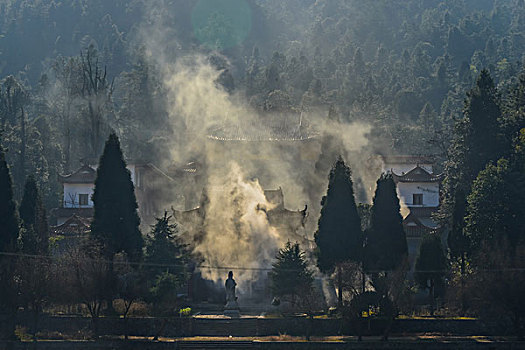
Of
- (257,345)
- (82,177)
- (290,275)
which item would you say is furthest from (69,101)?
(257,345)

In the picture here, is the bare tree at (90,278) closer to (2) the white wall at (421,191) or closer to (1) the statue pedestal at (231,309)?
(1) the statue pedestal at (231,309)

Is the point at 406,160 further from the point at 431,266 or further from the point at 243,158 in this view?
the point at 431,266

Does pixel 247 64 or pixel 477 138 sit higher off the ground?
pixel 247 64

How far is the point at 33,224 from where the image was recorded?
4278 cm

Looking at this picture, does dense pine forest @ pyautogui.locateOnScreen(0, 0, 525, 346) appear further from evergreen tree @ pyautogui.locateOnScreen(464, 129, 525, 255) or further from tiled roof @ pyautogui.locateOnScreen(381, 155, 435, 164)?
tiled roof @ pyautogui.locateOnScreen(381, 155, 435, 164)

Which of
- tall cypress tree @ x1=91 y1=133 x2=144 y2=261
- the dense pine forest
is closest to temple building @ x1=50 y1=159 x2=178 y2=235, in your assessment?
the dense pine forest

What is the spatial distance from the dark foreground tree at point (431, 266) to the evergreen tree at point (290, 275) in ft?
16.6

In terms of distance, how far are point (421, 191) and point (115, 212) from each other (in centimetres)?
2668

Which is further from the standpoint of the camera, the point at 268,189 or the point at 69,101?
the point at 69,101

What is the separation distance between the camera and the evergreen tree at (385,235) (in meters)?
38.7

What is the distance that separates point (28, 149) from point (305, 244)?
32.5 meters

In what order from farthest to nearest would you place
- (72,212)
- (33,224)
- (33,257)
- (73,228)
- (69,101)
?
(69,101) < (72,212) < (73,228) < (33,224) < (33,257)

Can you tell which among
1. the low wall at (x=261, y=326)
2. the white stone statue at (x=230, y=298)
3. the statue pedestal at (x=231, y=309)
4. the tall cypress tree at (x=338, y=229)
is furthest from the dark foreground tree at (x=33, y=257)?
the tall cypress tree at (x=338, y=229)

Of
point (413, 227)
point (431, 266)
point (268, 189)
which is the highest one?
point (268, 189)
